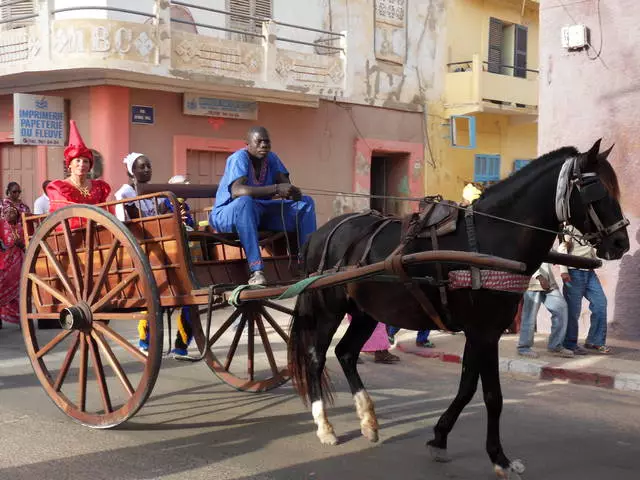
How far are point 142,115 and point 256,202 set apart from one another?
9.52 metres

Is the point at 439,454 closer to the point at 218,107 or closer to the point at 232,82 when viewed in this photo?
the point at 232,82

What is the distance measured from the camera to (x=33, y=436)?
5410 mm

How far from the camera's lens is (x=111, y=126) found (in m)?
14.4

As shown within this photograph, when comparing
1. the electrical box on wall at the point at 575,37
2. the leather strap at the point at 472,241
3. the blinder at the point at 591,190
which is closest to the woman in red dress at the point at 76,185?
the leather strap at the point at 472,241

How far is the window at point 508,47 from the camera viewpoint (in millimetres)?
21203

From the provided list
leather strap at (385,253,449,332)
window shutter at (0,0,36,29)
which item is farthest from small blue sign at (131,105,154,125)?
leather strap at (385,253,449,332)

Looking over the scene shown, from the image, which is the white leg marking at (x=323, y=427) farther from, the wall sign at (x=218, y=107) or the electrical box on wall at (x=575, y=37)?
the wall sign at (x=218, y=107)

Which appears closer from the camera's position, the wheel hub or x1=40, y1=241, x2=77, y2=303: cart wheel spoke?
the wheel hub

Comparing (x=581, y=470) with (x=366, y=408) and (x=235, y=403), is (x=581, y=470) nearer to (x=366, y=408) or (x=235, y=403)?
(x=366, y=408)

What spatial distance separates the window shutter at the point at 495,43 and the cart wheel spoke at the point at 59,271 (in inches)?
661

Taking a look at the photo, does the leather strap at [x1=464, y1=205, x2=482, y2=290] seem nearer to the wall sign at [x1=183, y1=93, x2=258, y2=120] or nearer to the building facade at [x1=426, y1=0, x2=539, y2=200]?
the wall sign at [x1=183, y1=93, x2=258, y2=120]

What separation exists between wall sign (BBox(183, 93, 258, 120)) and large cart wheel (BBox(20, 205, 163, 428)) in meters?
9.37

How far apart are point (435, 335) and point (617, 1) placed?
445cm

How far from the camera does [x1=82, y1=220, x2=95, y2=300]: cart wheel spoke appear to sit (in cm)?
573
